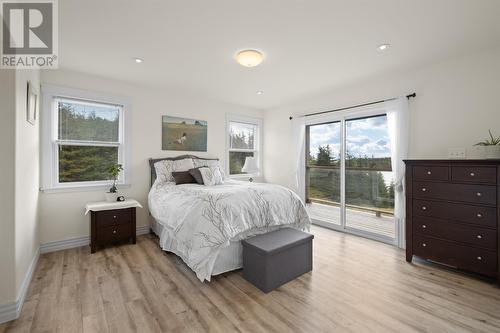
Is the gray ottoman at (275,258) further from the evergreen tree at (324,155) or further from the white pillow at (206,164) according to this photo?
the evergreen tree at (324,155)

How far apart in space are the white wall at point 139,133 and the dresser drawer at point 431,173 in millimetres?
3286

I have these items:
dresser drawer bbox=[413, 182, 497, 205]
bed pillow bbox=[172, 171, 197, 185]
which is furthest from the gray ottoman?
bed pillow bbox=[172, 171, 197, 185]

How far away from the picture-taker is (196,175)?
3639 millimetres

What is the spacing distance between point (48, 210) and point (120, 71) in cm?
212

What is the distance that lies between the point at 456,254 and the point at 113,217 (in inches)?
162

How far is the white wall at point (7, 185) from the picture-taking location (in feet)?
5.65

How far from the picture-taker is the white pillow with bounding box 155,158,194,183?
3.66 meters

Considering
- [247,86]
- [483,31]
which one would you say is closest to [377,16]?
[483,31]

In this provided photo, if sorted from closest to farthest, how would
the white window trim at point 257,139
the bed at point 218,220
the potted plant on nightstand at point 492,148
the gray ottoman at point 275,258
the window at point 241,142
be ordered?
the gray ottoman at point 275,258 → the bed at point 218,220 → the potted plant on nightstand at point 492,148 → the white window trim at point 257,139 → the window at point 241,142

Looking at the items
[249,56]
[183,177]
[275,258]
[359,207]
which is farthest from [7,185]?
[359,207]

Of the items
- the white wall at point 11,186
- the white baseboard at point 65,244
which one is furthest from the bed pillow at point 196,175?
the white wall at point 11,186

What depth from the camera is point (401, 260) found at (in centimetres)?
282

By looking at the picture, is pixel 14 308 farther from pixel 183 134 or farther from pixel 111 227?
pixel 183 134

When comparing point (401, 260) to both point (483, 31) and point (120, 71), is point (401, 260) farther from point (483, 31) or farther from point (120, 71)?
point (120, 71)
